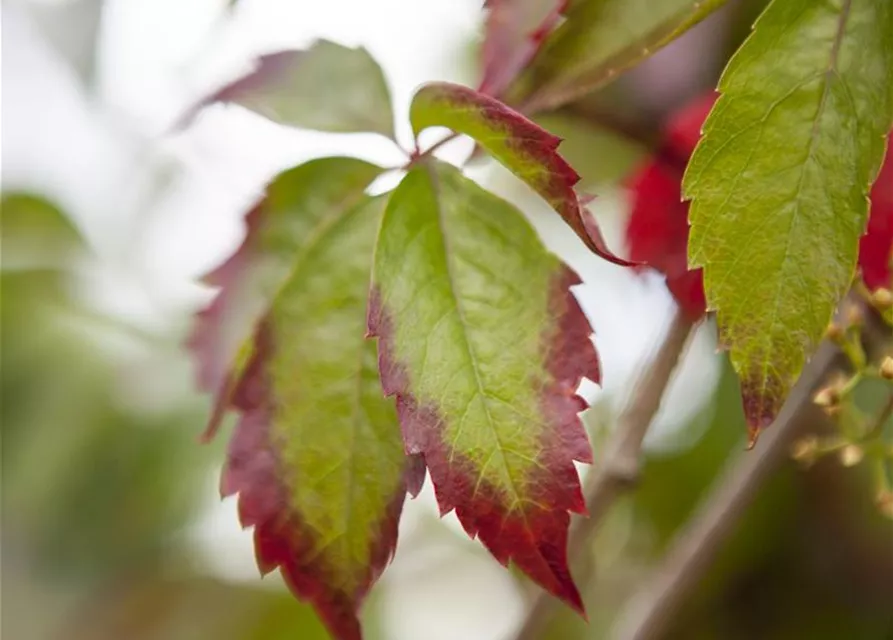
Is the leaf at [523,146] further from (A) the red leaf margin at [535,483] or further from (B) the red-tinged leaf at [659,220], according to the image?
(B) the red-tinged leaf at [659,220]

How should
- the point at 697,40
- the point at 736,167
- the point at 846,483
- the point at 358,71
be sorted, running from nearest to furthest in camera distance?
the point at 736,167, the point at 358,71, the point at 697,40, the point at 846,483

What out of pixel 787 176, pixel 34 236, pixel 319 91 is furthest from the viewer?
pixel 34 236

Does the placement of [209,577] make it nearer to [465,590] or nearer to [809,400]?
[465,590]

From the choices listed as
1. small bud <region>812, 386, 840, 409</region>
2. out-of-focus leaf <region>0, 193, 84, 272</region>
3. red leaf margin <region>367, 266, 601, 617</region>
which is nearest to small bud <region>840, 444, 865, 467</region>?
small bud <region>812, 386, 840, 409</region>

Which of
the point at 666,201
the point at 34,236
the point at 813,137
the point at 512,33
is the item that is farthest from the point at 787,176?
the point at 34,236

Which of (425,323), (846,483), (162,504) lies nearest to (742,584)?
(846,483)

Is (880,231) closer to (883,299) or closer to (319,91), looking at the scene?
(883,299)

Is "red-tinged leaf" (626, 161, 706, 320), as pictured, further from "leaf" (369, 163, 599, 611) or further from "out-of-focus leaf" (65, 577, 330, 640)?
"out-of-focus leaf" (65, 577, 330, 640)
